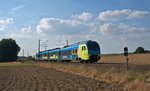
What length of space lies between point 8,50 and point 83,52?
113 m

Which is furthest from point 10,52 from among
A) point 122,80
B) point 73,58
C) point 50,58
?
Result: point 122,80

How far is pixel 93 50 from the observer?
5041 cm

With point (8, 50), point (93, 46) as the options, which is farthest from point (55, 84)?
point (8, 50)

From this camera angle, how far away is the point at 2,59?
154 m

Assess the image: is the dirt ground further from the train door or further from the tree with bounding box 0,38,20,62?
the tree with bounding box 0,38,20,62

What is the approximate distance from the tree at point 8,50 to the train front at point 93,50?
108 meters

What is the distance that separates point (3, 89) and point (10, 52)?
141619 mm

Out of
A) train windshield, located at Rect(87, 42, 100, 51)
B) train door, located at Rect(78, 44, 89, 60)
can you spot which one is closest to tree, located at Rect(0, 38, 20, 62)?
train door, located at Rect(78, 44, 89, 60)

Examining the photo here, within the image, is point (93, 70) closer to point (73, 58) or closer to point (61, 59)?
point (73, 58)

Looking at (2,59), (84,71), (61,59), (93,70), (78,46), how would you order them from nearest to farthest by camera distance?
(93,70)
(84,71)
(78,46)
(61,59)
(2,59)

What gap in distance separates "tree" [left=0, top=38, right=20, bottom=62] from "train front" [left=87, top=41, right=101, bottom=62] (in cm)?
10832

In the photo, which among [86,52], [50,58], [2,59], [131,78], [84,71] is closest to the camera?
[131,78]

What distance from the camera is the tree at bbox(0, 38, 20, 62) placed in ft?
513

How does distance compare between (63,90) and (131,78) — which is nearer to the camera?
(63,90)
